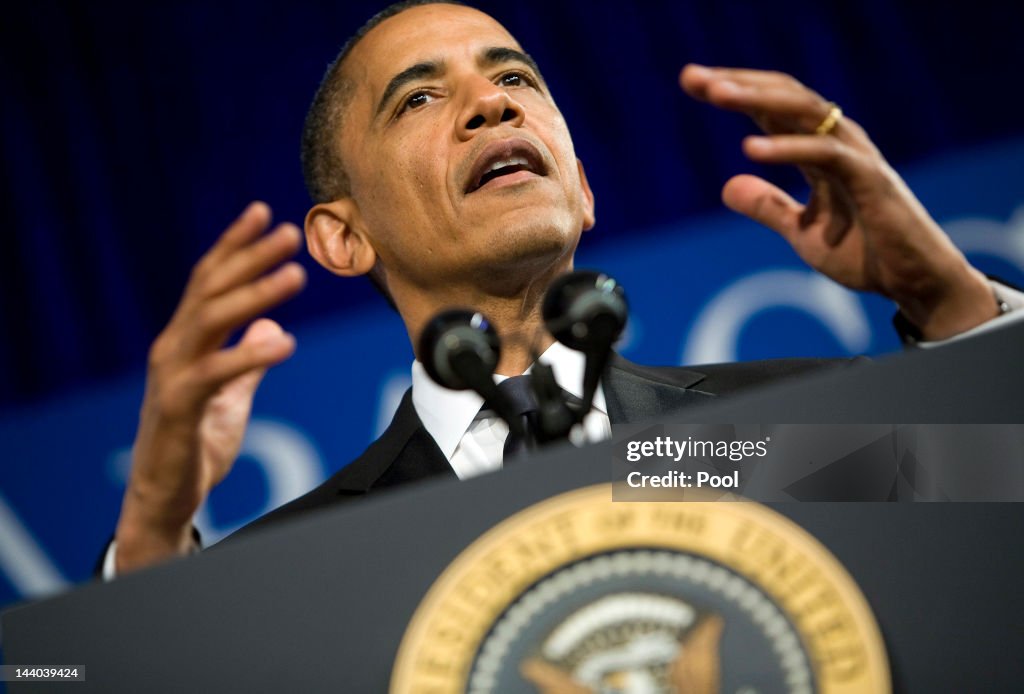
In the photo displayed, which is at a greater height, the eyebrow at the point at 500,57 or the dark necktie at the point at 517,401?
the eyebrow at the point at 500,57

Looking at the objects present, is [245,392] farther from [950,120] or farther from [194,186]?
[950,120]

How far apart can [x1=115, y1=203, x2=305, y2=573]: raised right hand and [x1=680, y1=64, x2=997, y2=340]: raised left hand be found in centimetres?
44

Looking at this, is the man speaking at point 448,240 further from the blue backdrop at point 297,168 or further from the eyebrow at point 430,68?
the blue backdrop at point 297,168

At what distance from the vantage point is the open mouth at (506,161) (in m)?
1.61

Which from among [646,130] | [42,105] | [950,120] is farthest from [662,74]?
[42,105]

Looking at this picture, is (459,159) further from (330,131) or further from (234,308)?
(234,308)

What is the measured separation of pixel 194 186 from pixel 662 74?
1.04 m

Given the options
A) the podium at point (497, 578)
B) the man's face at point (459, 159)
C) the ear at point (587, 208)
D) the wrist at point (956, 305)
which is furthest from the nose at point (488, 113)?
the podium at point (497, 578)

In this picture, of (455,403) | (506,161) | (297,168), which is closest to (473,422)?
(455,403)

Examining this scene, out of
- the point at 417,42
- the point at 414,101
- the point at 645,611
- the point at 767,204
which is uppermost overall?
the point at 417,42

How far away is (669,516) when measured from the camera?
74 centimetres

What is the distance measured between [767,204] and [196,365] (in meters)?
0.63

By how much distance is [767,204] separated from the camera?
1252 millimetres

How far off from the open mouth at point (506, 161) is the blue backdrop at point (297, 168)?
762mm
